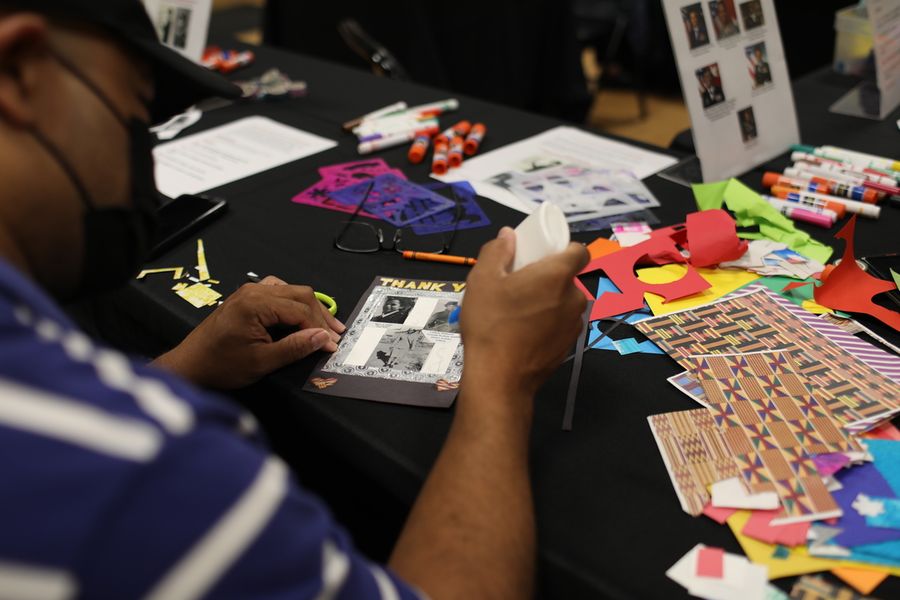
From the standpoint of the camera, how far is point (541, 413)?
77 centimetres

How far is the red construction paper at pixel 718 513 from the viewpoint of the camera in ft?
2.07

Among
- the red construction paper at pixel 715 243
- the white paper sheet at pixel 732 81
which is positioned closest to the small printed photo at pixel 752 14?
the white paper sheet at pixel 732 81

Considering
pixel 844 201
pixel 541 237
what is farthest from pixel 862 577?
pixel 844 201

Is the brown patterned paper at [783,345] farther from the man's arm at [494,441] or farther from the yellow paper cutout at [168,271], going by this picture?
the yellow paper cutout at [168,271]

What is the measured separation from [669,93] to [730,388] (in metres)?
3.79

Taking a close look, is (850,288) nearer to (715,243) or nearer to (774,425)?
(715,243)

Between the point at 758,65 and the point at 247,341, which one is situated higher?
the point at 247,341

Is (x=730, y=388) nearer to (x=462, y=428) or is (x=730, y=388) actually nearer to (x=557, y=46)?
(x=462, y=428)

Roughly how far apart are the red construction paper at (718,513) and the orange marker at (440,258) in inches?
20.5

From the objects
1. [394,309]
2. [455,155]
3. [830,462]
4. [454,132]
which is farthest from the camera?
[454,132]

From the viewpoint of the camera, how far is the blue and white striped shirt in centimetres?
36

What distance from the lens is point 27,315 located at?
0.43m

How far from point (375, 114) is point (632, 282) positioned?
2.91 feet

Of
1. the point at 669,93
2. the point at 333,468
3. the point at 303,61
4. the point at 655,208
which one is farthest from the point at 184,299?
the point at 669,93
